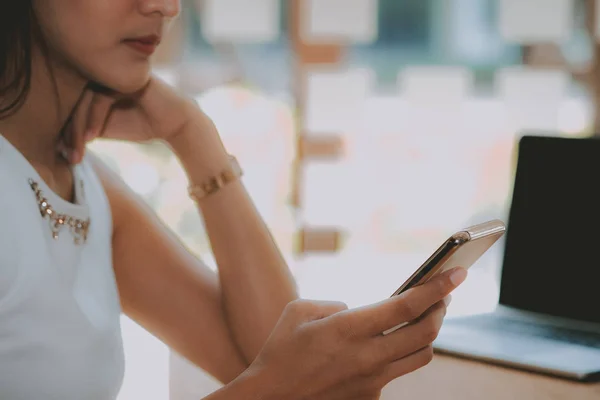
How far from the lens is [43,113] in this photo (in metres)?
1.26

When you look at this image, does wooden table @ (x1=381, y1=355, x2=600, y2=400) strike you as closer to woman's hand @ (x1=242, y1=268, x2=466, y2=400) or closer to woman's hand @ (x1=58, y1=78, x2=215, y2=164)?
woman's hand @ (x1=242, y1=268, x2=466, y2=400)

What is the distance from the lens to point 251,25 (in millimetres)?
2521

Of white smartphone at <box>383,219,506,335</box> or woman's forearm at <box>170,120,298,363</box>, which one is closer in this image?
white smartphone at <box>383,219,506,335</box>

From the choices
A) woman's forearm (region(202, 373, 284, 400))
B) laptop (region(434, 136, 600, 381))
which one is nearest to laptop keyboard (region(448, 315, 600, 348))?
laptop (region(434, 136, 600, 381))

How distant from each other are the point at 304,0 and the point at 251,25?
0.54ft

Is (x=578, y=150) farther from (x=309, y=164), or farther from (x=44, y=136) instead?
(x=309, y=164)

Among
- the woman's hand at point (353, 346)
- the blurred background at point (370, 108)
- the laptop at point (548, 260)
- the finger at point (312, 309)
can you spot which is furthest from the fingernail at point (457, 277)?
the blurred background at point (370, 108)

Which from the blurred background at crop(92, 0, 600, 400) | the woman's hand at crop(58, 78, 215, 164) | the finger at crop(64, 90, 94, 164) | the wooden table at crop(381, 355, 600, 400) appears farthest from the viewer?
the blurred background at crop(92, 0, 600, 400)

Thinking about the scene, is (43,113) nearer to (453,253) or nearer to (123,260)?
(123,260)

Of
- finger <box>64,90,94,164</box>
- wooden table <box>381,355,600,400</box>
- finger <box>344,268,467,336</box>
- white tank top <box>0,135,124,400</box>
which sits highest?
finger <box>64,90,94,164</box>

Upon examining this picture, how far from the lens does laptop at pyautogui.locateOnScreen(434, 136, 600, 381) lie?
129cm

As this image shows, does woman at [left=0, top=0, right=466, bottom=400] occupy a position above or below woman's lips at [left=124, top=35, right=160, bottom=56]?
below

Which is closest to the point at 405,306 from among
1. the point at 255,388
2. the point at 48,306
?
the point at 255,388

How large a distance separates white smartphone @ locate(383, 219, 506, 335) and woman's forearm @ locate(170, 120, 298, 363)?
1.57 ft
